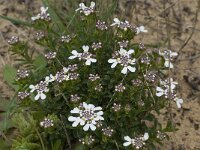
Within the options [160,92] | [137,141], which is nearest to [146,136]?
[137,141]

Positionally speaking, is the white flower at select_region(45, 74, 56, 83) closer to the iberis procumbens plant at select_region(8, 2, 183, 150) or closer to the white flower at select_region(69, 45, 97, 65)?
the iberis procumbens plant at select_region(8, 2, 183, 150)

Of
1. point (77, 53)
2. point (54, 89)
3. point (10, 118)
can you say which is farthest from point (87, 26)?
point (10, 118)

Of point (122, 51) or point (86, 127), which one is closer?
point (86, 127)

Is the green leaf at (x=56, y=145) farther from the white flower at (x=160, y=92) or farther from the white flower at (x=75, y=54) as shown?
the white flower at (x=160, y=92)

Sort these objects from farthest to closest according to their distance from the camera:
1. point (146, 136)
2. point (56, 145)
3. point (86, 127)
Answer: point (56, 145), point (146, 136), point (86, 127)

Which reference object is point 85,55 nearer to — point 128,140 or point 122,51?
point 122,51

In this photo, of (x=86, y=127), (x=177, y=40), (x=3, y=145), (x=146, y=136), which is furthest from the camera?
(x=177, y=40)

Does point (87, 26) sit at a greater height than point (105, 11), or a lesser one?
lesser

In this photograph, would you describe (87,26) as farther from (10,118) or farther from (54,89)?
(10,118)
